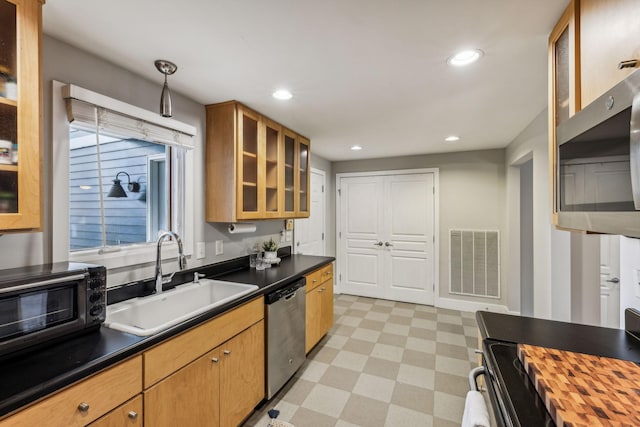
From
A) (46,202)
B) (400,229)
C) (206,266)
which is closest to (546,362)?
(206,266)

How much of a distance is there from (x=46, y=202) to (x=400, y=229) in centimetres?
409

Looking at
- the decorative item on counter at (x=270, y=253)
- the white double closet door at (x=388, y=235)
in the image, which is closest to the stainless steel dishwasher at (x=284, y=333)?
the decorative item on counter at (x=270, y=253)

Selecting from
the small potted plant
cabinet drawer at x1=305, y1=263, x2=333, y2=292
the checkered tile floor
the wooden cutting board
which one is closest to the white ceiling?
the small potted plant

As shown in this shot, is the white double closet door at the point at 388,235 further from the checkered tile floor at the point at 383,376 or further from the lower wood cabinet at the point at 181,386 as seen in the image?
the lower wood cabinet at the point at 181,386

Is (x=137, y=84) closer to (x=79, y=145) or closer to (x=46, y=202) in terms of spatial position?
(x=79, y=145)

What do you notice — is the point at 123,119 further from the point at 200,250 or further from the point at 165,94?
the point at 200,250

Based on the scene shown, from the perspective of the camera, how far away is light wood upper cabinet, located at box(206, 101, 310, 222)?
87.7 inches

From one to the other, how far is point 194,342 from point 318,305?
1.56 metres

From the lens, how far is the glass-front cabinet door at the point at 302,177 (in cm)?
318

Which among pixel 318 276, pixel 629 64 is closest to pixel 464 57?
pixel 629 64

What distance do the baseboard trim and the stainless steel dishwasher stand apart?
8.67ft

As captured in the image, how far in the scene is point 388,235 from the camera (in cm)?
457

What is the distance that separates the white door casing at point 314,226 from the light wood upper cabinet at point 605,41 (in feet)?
10.4

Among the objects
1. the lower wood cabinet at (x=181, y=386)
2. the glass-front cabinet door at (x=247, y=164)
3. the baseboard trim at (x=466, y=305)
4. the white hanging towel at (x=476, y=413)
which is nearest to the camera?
the white hanging towel at (x=476, y=413)
